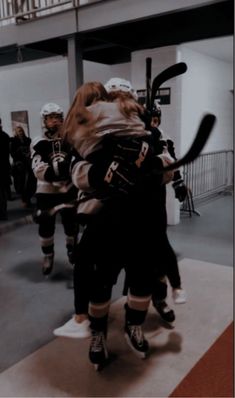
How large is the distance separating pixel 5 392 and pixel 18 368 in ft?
0.62

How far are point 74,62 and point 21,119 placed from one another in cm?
359

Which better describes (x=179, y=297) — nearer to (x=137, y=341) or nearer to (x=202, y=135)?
(x=137, y=341)

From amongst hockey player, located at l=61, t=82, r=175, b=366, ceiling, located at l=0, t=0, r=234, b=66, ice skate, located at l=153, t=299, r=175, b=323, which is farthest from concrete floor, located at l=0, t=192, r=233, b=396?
ceiling, located at l=0, t=0, r=234, b=66

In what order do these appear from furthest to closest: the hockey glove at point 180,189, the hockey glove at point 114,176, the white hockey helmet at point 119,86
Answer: the hockey glove at point 180,189 → the white hockey helmet at point 119,86 → the hockey glove at point 114,176

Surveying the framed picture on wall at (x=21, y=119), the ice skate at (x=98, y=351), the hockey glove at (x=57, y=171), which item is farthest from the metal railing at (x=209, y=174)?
the ice skate at (x=98, y=351)

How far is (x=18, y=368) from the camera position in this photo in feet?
6.61

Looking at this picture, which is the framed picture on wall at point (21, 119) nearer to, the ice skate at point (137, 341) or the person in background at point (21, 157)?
the person in background at point (21, 157)

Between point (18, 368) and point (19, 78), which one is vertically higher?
point (19, 78)

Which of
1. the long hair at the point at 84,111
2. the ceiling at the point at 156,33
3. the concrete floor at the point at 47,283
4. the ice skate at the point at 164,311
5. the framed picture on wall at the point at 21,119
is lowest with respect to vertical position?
the concrete floor at the point at 47,283

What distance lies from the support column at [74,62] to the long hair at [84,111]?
2.47 meters

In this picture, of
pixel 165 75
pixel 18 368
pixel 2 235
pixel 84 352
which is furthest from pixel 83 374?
pixel 2 235

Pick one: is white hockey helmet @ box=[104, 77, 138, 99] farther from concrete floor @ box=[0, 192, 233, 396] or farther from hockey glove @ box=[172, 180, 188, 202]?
concrete floor @ box=[0, 192, 233, 396]

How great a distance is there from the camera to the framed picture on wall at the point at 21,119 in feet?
24.1

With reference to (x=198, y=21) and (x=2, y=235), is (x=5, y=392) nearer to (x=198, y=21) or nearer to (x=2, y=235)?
(x=2, y=235)
